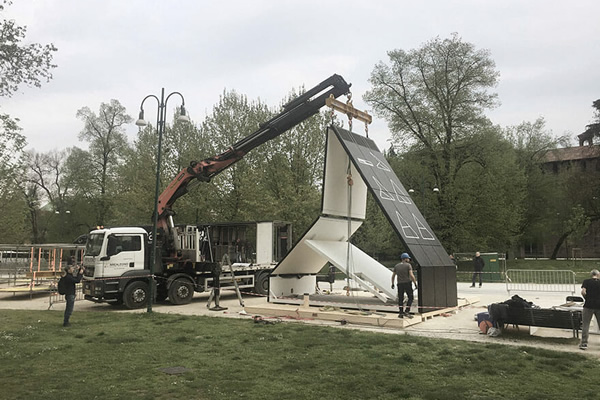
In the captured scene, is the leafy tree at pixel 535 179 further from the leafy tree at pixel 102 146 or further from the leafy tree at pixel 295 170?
the leafy tree at pixel 102 146

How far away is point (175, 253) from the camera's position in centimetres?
1852

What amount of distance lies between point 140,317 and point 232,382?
7920mm

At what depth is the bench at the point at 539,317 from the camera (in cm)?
973

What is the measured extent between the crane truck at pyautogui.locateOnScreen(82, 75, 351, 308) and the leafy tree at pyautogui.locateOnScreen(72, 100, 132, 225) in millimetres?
31341

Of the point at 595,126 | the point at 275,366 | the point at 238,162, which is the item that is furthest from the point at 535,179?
the point at 275,366

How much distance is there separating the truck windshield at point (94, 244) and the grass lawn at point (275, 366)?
16.8ft

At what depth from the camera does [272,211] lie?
30.5 m

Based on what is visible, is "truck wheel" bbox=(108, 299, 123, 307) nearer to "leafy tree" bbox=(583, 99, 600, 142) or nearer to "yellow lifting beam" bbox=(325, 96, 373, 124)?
"yellow lifting beam" bbox=(325, 96, 373, 124)

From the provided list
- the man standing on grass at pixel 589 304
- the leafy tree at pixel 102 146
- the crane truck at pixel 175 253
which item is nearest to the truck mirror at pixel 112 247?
the crane truck at pixel 175 253

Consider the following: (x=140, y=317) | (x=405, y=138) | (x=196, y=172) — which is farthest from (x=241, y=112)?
(x=140, y=317)

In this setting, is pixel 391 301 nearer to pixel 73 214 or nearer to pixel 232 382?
pixel 232 382

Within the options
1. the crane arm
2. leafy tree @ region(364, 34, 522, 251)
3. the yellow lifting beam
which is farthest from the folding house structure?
leafy tree @ region(364, 34, 522, 251)

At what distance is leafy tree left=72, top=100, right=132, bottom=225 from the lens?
155 ft

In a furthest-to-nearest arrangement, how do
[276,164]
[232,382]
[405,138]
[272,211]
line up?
[405,138] → [276,164] → [272,211] → [232,382]
